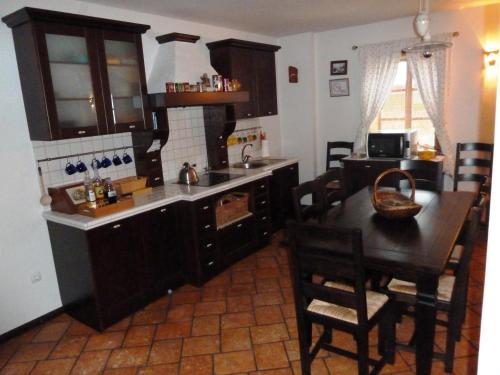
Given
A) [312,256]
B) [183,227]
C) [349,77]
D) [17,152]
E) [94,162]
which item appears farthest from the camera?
[349,77]

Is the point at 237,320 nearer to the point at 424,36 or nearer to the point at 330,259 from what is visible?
the point at 330,259

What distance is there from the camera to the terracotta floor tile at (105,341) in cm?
260

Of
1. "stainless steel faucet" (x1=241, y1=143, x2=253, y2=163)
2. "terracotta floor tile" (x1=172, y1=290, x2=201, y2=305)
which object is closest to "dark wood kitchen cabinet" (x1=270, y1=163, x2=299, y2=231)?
"stainless steel faucet" (x1=241, y1=143, x2=253, y2=163)

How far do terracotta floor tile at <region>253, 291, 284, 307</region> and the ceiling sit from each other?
2.50 meters

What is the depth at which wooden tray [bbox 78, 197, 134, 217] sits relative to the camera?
8.77 feet

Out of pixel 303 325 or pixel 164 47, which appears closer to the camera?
pixel 303 325

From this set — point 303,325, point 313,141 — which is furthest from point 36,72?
point 313,141

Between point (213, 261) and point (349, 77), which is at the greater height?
point (349, 77)

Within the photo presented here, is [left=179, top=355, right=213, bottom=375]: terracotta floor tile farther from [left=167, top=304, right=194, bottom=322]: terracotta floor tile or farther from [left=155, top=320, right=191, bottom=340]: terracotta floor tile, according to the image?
[left=167, top=304, right=194, bottom=322]: terracotta floor tile

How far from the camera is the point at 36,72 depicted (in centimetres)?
251

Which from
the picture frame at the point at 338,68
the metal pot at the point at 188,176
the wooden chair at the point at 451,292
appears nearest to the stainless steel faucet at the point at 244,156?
the metal pot at the point at 188,176

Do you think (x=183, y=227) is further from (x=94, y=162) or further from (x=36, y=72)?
(x=36, y=72)

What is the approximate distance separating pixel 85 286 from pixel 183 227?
2.94 ft

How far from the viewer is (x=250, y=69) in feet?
13.9
